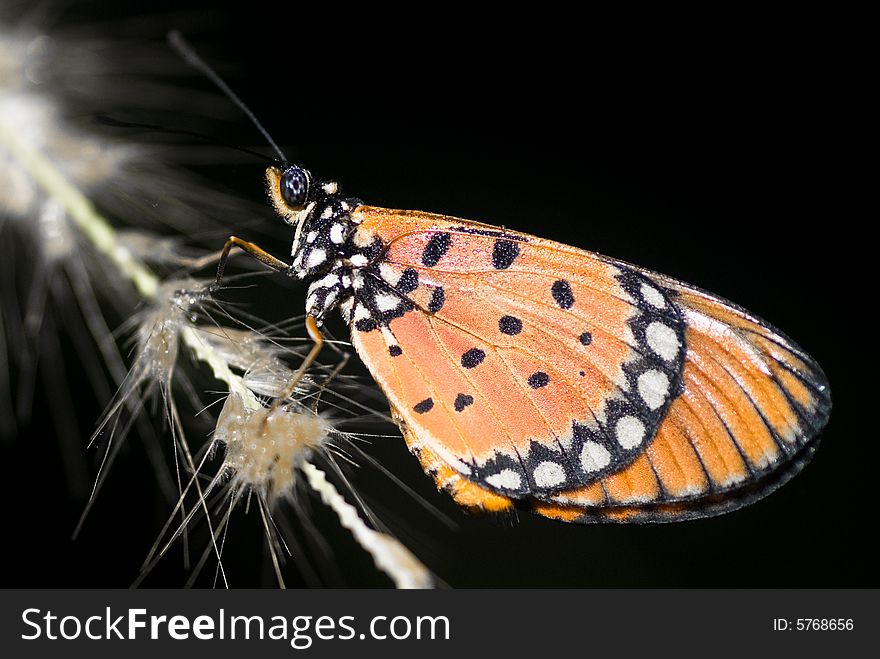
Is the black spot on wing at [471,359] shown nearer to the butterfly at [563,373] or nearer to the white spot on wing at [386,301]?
the butterfly at [563,373]

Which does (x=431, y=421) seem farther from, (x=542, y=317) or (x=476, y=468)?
(x=542, y=317)

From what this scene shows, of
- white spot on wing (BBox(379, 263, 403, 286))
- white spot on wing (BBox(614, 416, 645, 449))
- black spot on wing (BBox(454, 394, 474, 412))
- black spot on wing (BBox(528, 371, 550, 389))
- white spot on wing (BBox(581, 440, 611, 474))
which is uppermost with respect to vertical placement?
white spot on wing (BBox(379, 263, 403, 286))

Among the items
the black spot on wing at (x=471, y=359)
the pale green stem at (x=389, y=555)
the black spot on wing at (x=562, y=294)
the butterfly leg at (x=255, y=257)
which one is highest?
the butterfly leg at (x=255, y=257)

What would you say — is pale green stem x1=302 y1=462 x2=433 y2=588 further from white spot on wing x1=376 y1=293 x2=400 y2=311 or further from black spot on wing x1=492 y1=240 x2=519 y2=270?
black spot on wing x1=492 y1=240 x2=519 y2=270

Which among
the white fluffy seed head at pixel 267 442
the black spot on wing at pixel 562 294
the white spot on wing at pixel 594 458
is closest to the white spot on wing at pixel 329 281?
the white fluffy seed head at pixel 267 442

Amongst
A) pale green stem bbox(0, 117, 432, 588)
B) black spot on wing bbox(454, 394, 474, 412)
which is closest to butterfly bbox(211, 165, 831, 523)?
black spot on wing bbox(454, 394, 474, 412)

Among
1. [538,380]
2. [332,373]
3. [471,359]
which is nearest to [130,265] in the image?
[332,373]

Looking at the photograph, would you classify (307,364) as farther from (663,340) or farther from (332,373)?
(663,340)
